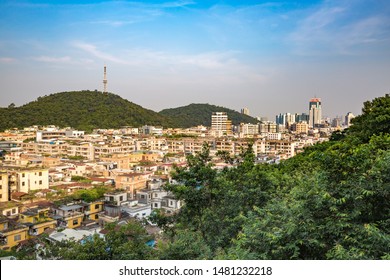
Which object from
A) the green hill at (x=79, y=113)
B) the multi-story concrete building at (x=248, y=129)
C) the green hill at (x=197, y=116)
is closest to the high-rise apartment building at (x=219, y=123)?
the green hill at (x=197, y=116)

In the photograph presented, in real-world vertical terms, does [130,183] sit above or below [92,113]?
below

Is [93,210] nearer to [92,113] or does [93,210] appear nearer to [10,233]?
[10,233]

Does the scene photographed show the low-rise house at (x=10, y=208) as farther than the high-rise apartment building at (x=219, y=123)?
No

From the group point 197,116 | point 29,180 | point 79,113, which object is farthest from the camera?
point 197,116

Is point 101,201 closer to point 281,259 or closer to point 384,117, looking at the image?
point 281,259

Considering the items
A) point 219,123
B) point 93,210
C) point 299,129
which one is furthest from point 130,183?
point 299,129

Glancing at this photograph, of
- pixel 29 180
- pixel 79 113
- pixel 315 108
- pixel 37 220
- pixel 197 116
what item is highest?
pixel 197 116

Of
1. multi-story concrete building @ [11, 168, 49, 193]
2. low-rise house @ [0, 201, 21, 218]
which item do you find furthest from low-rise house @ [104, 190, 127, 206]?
low-rise house @ [0, 201, 21, 218]

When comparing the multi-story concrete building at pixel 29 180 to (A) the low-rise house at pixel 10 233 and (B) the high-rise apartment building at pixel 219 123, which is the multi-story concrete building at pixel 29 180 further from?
(B) the high-rise apartment building at pixel 219 123

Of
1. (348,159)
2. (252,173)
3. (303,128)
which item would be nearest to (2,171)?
(252,173)
